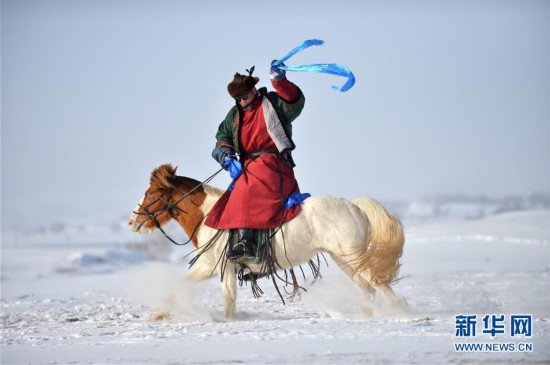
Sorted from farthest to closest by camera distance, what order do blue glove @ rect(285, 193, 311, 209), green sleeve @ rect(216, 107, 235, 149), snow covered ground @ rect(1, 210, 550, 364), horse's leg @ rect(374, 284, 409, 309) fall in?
green sleeve @ rect(216, 107, 235, 149) → blue glove @ rect(285, 193, 311, 209) → horse's leg @ rect(374, 284, 409, 309) → snow covered ground @ rect(1, 210, 550, 364)

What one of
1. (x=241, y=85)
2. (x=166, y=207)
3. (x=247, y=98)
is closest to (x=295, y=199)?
(x=247, y=98)

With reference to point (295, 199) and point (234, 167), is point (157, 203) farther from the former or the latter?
point (295, 199)

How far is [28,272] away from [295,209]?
14.0m

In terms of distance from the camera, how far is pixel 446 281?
10.9 metres

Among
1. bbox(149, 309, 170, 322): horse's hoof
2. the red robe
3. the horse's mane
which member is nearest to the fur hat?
the red robe

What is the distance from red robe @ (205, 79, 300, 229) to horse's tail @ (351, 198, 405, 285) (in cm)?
73

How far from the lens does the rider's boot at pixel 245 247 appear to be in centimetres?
712

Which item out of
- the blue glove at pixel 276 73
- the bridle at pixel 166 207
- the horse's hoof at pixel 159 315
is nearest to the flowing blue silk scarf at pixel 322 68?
the blue glove at pixel 276 73

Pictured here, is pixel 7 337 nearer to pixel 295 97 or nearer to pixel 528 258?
pixel 295 97

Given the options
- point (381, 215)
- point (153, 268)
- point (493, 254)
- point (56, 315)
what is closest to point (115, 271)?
point (493, 254)

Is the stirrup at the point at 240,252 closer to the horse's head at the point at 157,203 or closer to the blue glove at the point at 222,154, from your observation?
the blue glove at the point at 222,154

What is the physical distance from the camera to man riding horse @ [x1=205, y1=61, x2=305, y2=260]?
7.20 m

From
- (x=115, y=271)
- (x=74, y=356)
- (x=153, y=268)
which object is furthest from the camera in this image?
(x=115, y=271)

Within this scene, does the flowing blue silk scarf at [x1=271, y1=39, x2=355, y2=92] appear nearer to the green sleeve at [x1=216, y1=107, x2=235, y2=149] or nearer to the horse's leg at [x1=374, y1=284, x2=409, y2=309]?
the green sleeve at [x1=216, y1=107, x2=235, y2=149]
